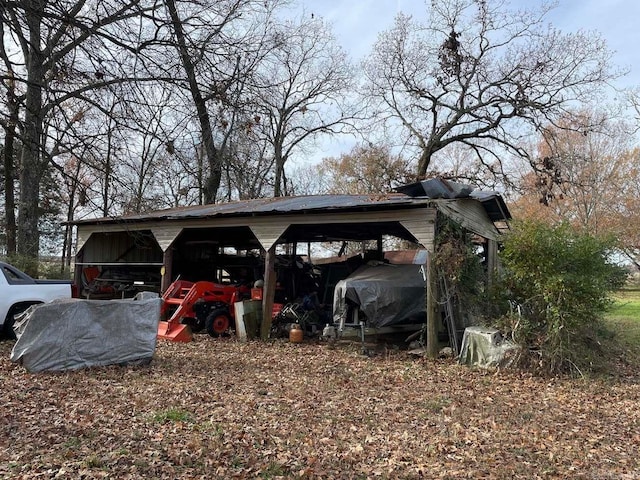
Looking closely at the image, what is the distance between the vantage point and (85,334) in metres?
7.58

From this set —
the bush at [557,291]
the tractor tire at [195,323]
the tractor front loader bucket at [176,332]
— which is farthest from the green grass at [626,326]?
the tractor tire at [195,323]

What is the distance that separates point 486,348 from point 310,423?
4.10 meters

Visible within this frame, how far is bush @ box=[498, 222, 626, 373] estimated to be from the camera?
7.94 m

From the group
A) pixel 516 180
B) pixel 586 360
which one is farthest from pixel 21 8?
pixel 516 180

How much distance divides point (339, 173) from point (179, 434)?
33971 mm

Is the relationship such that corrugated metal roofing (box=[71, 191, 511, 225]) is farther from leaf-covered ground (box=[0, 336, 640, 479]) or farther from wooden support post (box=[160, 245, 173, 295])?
leaf-covered ground (box=[0, 336, 640, 479])

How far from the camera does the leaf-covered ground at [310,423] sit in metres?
4.24

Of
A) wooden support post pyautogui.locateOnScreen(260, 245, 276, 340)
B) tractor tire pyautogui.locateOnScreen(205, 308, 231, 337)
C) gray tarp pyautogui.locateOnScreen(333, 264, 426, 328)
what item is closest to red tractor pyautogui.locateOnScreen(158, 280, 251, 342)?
tractor tire pyautogui.locateOnScreen(205, 308, 231, 337)

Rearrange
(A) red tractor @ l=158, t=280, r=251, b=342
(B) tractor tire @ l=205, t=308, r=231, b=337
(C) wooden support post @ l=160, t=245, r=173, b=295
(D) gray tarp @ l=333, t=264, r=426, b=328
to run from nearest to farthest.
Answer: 1. (D) gray tarp @ l=333, t=264, r=426, b=328
2. (A) red tractor @ l=158, t=280, r=251, b=342
3. (B) tractor tire @ l=205, t=308, r=231, b=337
4. (C) wooden support post @ l=160, t=245, r=173, b=295

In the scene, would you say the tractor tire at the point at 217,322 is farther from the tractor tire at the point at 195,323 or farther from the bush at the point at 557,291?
the bush at the point at 557,291

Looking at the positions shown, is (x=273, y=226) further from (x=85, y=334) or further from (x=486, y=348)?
(x=486, y=348)

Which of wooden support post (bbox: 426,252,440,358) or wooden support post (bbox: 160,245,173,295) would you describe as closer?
wooden support post (bbox: 426,252,440,358)

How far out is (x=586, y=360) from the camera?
8.14m

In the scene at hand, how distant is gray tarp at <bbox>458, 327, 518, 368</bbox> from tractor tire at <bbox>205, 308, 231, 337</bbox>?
16.8 ft
